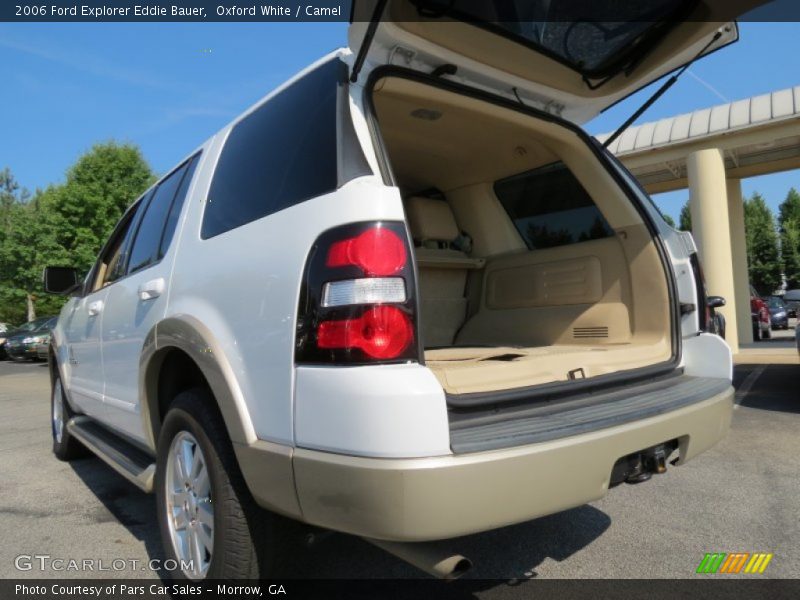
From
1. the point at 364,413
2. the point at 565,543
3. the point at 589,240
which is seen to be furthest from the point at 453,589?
the point at 589,240

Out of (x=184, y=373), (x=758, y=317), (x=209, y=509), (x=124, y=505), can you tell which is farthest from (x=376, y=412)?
(x=758, y=317)

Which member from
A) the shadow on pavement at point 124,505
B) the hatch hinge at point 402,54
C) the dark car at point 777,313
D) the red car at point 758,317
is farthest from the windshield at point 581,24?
the dark car at point 777,313

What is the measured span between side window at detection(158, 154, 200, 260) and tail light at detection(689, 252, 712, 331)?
2.52m

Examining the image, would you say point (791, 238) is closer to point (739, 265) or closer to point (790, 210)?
point (790, 210)

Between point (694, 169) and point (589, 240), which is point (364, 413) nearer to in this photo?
point (589, 240)

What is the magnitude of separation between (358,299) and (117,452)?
7.19 ft

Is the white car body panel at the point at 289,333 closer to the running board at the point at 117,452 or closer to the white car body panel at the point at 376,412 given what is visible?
the white car body panel at the point at 376,412

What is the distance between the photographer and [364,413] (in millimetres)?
1535

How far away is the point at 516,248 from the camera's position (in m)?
4.03

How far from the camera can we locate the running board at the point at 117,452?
8.59 feet

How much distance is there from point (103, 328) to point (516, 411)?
259cm

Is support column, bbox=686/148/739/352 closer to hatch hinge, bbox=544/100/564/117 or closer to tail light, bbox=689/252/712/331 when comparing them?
tail light, bbox=689/252/712/331

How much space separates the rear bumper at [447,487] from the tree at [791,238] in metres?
42.7

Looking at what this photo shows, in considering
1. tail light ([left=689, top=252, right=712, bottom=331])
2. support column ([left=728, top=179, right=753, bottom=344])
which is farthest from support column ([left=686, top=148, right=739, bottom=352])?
tail light ([left=689, top=252, right=712, bottom=331])
